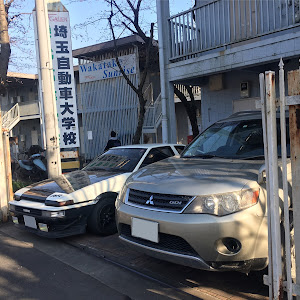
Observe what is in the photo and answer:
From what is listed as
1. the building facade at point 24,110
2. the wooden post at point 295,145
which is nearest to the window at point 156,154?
the wooden post at point 295,145

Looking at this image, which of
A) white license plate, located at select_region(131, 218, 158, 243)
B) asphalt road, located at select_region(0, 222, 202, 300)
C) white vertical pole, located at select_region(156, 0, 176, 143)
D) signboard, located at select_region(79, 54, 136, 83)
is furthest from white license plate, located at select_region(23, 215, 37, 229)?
signboard, located at select_region(79, 54, 136, 83)

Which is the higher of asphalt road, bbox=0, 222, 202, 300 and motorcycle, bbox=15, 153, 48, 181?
motorcycle, bbox=15, 153, 48, 181

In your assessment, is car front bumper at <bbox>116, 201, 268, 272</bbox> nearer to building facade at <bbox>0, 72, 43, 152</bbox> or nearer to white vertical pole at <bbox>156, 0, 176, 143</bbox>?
white vertical pole at <bbox>156, 0, 176, 143</bbox>

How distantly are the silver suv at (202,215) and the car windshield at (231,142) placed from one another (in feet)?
0.65

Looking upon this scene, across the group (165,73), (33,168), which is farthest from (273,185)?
(33,168)

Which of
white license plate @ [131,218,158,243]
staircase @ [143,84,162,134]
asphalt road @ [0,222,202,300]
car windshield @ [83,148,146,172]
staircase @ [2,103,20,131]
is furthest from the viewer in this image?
staircase @ [2,103,20,131]

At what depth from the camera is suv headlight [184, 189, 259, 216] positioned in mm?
2939

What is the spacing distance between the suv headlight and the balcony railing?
13.9 ft

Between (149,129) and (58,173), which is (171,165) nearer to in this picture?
(58,173)

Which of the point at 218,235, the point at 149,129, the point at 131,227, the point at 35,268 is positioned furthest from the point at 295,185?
the point at 149,129

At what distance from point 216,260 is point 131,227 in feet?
3.14

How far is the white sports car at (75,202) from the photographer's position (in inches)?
185

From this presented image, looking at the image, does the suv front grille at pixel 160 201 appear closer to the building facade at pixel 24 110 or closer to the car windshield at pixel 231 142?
the car windshield at pixel 231 142

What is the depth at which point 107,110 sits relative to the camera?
50.8 feet
